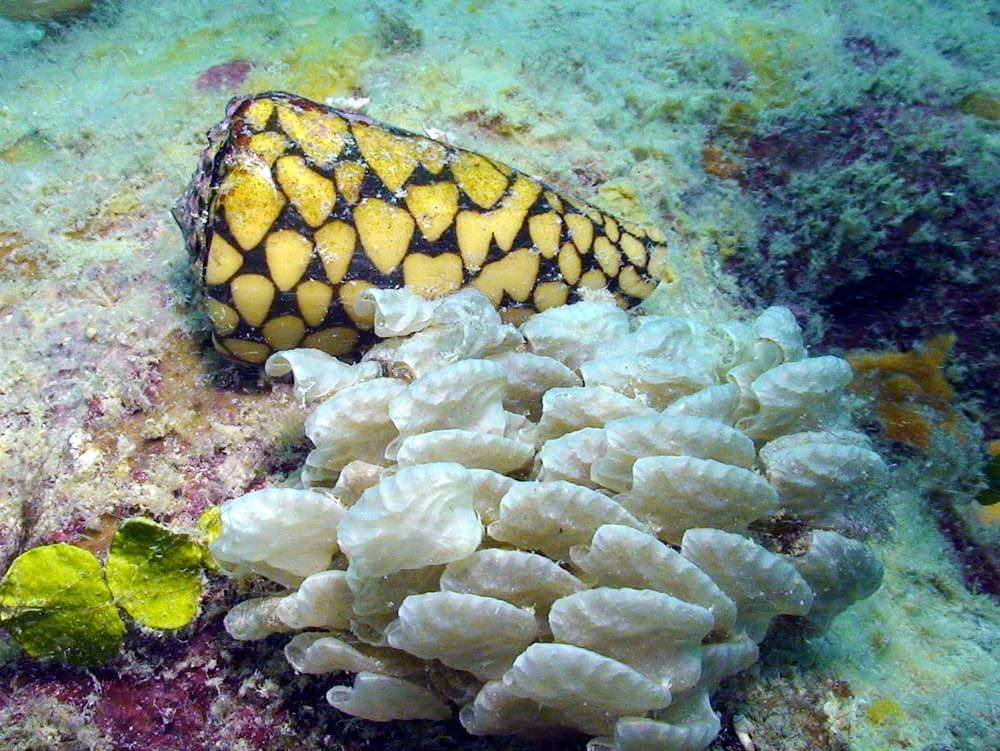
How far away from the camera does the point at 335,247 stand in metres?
2.44

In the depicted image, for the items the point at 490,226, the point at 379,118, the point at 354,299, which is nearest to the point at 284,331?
the point at 354,299

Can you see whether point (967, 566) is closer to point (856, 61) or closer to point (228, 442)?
point (228, 442)

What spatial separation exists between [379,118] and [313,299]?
1933mm

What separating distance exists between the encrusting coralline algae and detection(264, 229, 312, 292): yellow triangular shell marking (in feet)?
1.05

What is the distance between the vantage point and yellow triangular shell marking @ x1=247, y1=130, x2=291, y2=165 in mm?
2344

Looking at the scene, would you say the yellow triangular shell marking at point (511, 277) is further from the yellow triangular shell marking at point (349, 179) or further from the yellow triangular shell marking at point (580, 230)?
the yellow triangular shell marking at point (349, 179)

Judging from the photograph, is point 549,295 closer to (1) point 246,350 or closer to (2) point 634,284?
(2) point 634,284

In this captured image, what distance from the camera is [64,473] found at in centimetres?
226

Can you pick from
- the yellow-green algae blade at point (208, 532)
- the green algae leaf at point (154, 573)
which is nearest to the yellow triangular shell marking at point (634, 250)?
the yellow-green algae blade at point (208, 532)

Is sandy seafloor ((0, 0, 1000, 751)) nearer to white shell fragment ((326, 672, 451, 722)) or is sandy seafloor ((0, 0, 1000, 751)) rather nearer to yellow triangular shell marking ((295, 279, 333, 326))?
white shell fragment ((326, 672, 451, 722))

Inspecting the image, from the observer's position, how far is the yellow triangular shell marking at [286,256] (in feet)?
7.79

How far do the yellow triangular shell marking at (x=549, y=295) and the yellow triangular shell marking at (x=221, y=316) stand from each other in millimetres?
1179

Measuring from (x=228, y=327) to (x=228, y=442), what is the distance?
1.39 feet

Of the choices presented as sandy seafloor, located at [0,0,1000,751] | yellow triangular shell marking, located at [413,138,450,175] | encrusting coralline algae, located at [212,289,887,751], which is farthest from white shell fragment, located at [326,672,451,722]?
yellow triangular shell marking, located at [413,138,450,175]
